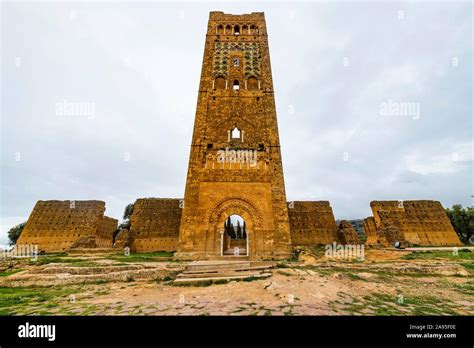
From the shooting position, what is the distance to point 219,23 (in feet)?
64.3

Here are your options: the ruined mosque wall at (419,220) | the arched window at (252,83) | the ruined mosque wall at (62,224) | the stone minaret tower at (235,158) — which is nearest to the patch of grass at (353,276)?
the stone minaret tower at (235,158)

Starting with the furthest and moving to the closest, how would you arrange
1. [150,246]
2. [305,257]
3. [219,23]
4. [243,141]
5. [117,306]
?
[150,246], [219,23], [243,141], [305,257], [117,306]

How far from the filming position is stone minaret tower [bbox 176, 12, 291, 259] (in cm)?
1339

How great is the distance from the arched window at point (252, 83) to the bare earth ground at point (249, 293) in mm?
13450

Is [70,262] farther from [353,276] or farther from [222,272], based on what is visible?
[353,276]

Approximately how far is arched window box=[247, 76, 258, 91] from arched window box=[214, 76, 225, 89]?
6.68 ft

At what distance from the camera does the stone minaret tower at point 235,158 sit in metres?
13.4

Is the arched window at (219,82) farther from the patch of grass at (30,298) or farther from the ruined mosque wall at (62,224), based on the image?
the ruined mosque wall at (62,224)

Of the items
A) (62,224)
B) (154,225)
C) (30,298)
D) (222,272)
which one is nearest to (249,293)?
(222,272)

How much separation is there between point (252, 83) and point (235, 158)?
6821mm
